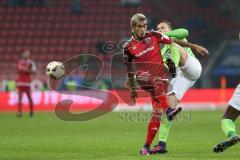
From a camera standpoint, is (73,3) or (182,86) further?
(73,3)

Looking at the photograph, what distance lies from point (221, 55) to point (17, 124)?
14179mm

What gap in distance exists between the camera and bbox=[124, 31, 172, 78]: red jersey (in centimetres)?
1157

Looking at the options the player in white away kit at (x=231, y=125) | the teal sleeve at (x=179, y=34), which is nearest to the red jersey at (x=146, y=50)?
the teal sleeve at (x=179, y=34)

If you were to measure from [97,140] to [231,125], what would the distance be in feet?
16.3

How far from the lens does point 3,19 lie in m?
34.8

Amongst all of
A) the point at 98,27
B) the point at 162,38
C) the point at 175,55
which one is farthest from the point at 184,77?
the point at 98,27

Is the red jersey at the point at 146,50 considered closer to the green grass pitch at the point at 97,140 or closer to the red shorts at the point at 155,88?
the red shorts at the point at 155,88

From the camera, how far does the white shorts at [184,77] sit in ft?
42.4

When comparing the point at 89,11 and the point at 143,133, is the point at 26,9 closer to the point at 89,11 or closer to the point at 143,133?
the point at 89,11

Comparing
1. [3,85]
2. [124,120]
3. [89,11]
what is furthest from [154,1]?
[124,120]

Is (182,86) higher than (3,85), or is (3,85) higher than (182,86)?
(182,86)

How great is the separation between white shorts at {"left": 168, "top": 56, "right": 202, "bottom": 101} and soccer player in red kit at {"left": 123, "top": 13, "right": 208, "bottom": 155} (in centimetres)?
91

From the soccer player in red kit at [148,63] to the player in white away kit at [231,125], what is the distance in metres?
1.10

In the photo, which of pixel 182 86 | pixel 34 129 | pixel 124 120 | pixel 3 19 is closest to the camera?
pixel 182 86
